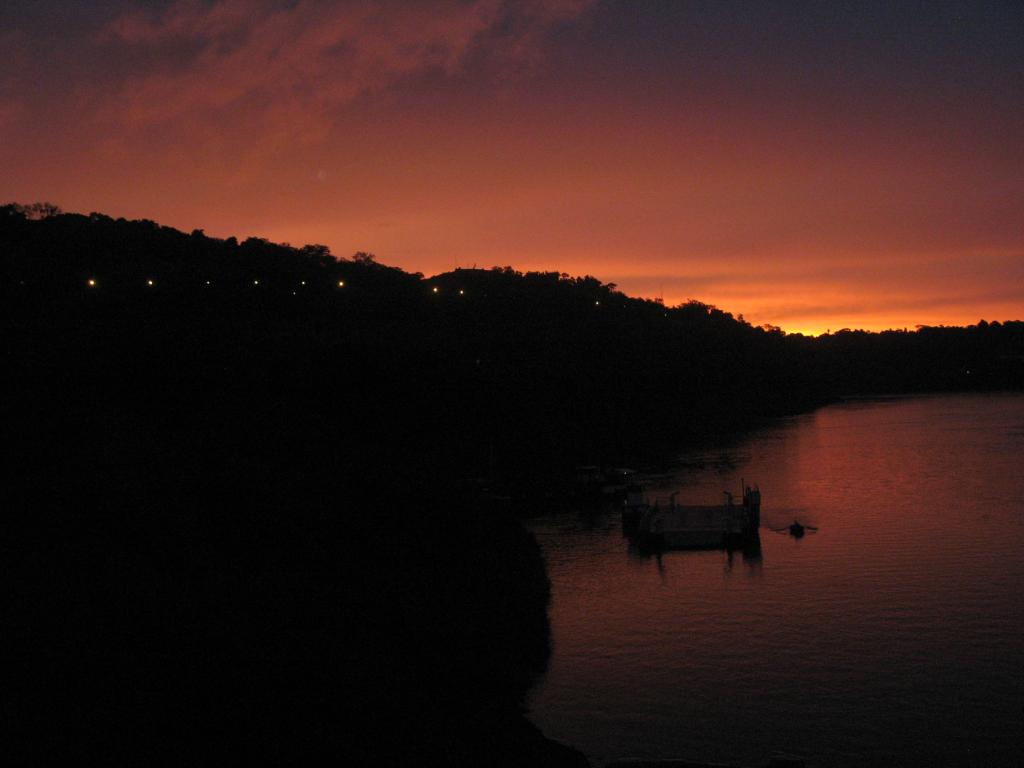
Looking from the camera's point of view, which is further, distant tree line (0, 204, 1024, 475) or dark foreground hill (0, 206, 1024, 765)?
distant tree line (0, 204, 1024, 475)

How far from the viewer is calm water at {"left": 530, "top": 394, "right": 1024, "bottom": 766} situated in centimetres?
2330

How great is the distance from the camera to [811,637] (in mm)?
31266

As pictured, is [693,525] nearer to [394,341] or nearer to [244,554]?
[244,554]

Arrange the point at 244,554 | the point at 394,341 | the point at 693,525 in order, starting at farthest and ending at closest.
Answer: the point at 394,341
the point at 693,525
the point at 244,554

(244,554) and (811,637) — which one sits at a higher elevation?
(244,554)

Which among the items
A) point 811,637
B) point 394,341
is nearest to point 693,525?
point 811,637

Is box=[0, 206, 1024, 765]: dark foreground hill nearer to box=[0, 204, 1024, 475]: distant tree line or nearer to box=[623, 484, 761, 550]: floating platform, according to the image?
box=[0, 204, 1024, 475]: distant tree line

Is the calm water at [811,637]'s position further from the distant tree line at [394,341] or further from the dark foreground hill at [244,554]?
the distant tree line at [394,341]

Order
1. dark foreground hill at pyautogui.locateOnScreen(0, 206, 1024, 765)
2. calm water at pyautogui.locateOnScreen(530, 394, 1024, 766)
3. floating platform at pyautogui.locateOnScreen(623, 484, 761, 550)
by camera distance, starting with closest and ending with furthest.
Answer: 1. dark foreground hill at pyautogui.locateOnScreen(0, 206, 1024, 765)
2. calm water at pyautogui.locateOnScreen(530, 394, 1024, 766)
3. floating platform at pyautogui.locateOnScreen(623, 484, 761, 550)

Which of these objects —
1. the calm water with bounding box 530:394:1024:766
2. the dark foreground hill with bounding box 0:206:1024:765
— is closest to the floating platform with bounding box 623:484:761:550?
the calm water with bounding box 530:394:1024:766

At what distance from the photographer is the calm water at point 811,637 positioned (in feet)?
76.4

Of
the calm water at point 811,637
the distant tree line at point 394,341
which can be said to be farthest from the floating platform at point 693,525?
the distant tree line at point 394,341

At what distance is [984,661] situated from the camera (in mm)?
27781

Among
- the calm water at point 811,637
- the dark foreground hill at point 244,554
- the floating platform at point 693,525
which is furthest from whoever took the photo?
the floating platform at point 693,525
